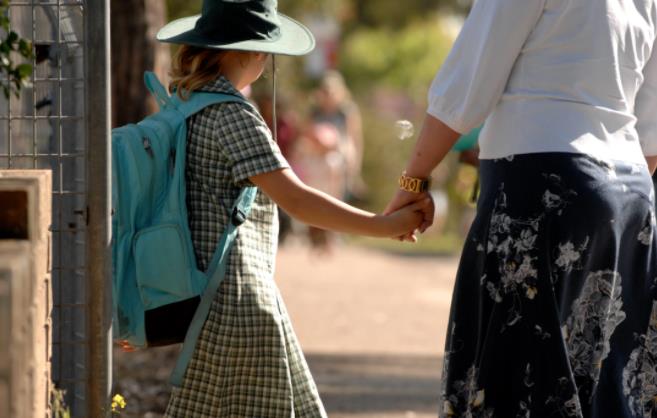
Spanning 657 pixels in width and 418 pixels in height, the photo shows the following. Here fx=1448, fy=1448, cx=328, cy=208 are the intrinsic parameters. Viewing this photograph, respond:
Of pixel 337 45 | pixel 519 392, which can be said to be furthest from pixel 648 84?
pixel 337 45

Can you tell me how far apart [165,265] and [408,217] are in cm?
76

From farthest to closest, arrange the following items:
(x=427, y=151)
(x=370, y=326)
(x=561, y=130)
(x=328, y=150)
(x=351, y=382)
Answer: (x=328, y=150) → (x=370, y=326) → (x=351, y=382) → (x=427, y=151) → (x=561, y=130)

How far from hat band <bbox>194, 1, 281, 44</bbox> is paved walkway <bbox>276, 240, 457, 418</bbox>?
9.38 ft

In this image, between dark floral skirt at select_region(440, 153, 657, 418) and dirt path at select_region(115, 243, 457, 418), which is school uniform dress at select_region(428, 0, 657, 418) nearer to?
dark floral skirt at select_region(440, 153, 657, 418)

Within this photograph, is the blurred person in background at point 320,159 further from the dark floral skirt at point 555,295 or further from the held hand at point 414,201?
the dark floral skirt at point 555,295

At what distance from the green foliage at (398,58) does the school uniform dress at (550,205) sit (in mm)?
39160

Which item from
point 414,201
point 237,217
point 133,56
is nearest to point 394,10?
point 133,56

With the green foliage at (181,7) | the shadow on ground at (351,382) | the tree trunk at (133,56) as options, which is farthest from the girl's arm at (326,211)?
the green foliage at (181,7)

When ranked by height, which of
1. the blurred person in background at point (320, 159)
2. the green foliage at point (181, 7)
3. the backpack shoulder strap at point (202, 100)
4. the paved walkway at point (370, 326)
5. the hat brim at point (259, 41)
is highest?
the hat brim at point (259, 41)

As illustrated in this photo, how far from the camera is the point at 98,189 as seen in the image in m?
3.91

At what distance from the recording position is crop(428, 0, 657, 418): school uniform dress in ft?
12.5

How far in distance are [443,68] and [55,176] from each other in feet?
4.07

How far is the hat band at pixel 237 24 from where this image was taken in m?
4.09

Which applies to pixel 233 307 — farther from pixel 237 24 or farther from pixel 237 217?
pixel 237 24
